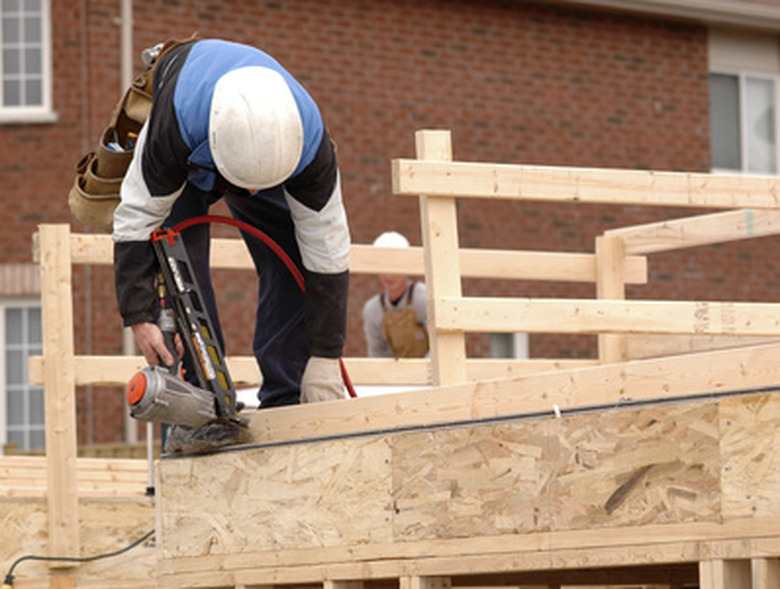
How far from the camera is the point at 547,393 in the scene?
4918mm

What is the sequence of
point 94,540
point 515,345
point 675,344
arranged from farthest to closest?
point 515,345 < point 675,344 < point 94,540

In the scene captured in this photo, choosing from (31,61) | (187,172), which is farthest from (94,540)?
(31,61)

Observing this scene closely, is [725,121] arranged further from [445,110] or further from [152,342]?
[152,342]

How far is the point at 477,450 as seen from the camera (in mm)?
4984

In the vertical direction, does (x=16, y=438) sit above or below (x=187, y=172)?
below

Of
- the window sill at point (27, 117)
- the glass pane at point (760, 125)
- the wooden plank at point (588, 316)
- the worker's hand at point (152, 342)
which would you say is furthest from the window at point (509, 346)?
the worker's hand at point (152, 342)

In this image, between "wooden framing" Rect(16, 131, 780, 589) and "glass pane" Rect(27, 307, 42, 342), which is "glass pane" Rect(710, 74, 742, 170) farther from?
"wooden framing" Rect(16, 131, 780, 589)

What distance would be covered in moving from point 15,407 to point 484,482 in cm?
1182

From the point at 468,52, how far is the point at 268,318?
1226 centimetres

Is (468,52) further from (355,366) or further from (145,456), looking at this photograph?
(355,366)

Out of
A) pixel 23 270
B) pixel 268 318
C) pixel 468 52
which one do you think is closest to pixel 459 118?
pixel 468 52

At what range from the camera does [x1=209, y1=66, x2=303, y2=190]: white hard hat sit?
530 cm

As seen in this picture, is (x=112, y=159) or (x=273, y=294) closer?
(x=112, y=159)

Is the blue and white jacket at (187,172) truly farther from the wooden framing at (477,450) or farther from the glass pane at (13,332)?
the glass pane at (13,332)
